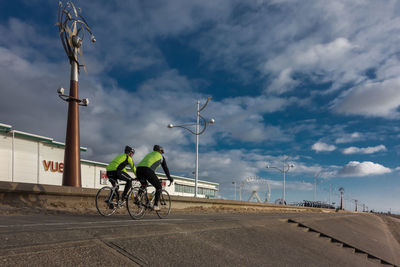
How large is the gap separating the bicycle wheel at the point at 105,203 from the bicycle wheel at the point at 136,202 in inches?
23.9

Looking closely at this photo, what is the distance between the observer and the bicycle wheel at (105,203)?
884 cm

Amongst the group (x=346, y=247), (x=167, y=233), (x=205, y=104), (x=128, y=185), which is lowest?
(x=346, y=247)

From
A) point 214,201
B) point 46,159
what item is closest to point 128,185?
point 214,201

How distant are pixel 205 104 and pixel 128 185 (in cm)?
2071

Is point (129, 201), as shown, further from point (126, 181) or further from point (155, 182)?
point (155, 182)

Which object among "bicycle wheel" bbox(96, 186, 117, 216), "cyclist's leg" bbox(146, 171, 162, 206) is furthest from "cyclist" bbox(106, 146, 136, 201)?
"cyclist's leg" bbox(146, 171, 162, 206)

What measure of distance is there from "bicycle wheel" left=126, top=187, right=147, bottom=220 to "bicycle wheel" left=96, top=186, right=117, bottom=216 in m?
0.61

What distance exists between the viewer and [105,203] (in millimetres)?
8977

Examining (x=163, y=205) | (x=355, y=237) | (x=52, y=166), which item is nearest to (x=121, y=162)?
(x=163, y=205)

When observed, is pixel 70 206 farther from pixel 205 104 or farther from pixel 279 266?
pixel 205 104

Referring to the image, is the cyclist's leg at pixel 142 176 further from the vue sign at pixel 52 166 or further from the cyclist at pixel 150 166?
the vue sign at pixel 52 166

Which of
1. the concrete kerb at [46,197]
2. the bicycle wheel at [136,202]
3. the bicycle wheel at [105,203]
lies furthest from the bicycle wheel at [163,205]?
the concrete kerb at [46,197]

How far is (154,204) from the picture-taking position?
901cm

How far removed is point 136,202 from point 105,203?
98 cm
